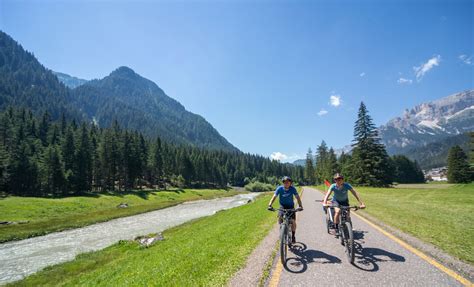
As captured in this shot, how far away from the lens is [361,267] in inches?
277

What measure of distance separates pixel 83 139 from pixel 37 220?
4652 cm

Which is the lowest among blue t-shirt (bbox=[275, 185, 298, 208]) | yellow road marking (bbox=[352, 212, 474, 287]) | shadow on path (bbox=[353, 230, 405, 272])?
shadow on path (bbox=[353, 230, 405, 272])

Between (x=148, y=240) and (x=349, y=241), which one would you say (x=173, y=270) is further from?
(x=148, y=240)

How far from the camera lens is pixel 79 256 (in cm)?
1752

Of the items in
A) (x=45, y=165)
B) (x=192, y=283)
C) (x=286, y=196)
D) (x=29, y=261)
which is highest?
(x=45, y=165)

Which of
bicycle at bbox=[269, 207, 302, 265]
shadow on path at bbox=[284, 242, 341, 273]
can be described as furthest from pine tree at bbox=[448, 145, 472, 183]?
bicycle at bbox=[269, 207, 302, 265]

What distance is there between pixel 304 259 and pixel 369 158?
53.3 meters

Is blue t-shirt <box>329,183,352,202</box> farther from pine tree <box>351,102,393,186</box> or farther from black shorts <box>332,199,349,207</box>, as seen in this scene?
pine tree <box>351,102,393,186</box>

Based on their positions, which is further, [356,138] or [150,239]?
[356,138]

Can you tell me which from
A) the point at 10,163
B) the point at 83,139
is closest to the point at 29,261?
the point at 10,163

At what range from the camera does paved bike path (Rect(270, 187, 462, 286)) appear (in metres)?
6.10

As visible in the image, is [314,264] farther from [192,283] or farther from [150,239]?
[150,239]

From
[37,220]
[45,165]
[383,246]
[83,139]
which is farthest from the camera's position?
[83,139]

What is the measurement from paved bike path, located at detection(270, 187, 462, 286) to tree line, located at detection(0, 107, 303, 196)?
2773 inches
